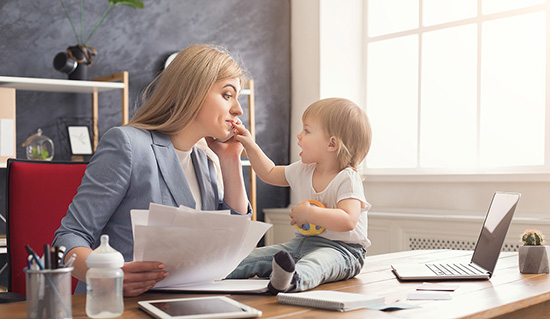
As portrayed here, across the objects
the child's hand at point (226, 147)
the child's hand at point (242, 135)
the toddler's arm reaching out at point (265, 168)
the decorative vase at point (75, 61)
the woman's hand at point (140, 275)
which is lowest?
the woman's hand at point (140, 275)

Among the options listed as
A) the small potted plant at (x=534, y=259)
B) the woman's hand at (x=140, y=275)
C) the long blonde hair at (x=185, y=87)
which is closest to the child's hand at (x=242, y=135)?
the long blonde hair at (x=185, y=87)

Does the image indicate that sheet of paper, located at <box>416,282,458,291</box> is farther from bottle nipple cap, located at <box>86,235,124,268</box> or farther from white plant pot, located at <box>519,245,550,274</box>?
bottle nipple cap, located at <box>86,235,124,268</box>

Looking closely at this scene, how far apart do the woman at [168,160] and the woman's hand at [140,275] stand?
0.15 metres

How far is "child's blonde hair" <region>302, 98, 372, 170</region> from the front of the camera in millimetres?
1768

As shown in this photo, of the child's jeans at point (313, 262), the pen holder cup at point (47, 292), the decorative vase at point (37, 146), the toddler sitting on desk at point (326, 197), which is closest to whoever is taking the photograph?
the pen holder cup at point (47, 292)

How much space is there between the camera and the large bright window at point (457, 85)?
362 cm

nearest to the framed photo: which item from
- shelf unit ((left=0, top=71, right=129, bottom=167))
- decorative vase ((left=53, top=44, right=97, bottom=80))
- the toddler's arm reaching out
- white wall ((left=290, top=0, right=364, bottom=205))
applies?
shelf unit ((left=0, top=71, right=129, bottom=167))

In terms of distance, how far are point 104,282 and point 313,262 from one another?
55 cm

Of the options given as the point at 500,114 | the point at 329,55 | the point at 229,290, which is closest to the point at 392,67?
the point at 329,55

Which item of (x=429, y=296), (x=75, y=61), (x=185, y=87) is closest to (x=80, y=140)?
(x=75, y=61)

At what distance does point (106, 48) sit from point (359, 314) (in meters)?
2.97

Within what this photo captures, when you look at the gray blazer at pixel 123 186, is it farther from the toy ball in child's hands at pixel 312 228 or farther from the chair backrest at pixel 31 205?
the chair backrest at pixel 31 205

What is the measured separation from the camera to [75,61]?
341 cm

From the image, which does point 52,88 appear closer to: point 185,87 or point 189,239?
point 185,87
